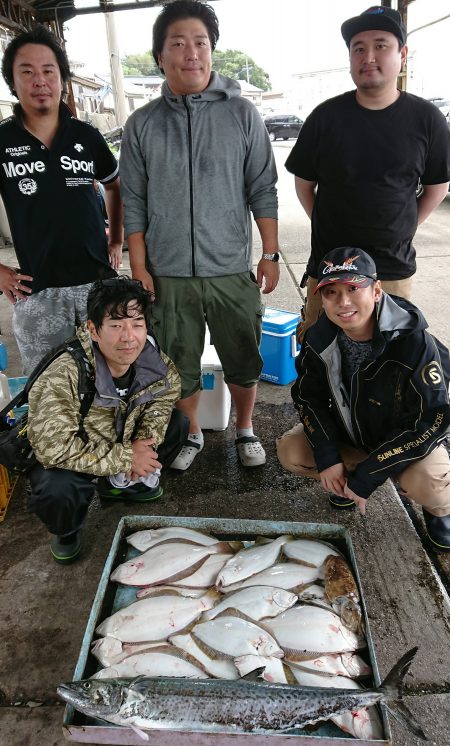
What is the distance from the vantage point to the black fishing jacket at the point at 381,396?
2129 mm

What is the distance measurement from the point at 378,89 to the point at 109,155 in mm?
1389

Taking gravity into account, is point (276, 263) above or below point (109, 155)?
below

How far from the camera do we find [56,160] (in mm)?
2592

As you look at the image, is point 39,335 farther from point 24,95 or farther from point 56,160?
point 24,95

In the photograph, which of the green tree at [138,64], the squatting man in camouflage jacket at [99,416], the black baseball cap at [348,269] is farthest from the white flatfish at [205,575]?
the green tree at [138,64]

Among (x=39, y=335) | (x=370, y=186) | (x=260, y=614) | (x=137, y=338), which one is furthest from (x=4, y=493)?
(x=370, y=186)

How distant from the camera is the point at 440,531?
93.1 inches

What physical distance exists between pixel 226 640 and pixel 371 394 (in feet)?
3.73

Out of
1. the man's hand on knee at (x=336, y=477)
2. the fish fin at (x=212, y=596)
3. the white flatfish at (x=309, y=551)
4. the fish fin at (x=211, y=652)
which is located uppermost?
the man's hand on knee at (x=336, y=477)

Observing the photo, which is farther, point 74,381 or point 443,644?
point 74,381

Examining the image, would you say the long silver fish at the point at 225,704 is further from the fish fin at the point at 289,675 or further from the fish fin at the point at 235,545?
the fish fin at the point at 235,545

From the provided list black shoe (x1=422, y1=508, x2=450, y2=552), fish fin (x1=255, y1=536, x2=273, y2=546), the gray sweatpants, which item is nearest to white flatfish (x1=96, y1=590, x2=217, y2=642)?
fish fin (x1=255, y1=536, x2=273, y2=546)

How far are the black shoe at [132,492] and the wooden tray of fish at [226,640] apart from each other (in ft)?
1.30

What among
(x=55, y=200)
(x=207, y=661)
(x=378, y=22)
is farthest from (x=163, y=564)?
(x=378, y=22)
